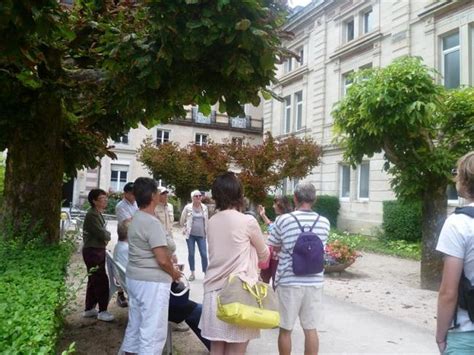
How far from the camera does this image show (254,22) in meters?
3.28

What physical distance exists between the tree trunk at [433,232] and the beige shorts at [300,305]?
5.56m

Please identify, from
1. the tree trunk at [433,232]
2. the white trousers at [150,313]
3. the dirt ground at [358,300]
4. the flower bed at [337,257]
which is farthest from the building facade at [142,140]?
the white trousers at [150,313]

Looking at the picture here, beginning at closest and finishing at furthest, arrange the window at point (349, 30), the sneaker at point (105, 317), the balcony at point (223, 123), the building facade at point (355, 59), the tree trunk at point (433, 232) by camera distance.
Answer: the sneaker at point (105, 317), the tree trunk at point (433, 232), the building facade at point (355, 59), the window at point (349, 30), the balcony at point (223, 123)

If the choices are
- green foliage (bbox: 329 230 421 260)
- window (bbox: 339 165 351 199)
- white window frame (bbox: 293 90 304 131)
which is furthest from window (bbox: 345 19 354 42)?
green foliage (bbox: 329 230 421 260)

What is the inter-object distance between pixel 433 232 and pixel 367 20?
45.8ft

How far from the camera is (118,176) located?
1367 inches

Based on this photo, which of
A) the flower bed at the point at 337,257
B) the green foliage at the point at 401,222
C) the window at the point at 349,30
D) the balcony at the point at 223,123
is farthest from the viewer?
the balcony at the point at 223,123

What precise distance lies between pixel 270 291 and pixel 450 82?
14703 mm

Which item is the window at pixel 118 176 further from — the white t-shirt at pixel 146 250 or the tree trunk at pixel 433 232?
the white t-shirt at pixel 146 250

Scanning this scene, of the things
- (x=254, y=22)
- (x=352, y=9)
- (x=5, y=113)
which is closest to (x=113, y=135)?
(x=5, y=113)

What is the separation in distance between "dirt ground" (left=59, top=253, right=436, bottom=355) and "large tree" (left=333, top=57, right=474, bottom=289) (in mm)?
1025

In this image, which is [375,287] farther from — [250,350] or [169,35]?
[169,35]

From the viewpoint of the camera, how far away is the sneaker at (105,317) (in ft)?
18.5

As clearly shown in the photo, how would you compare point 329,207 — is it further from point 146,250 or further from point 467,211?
point 467,211
